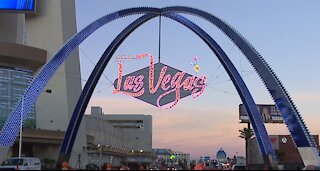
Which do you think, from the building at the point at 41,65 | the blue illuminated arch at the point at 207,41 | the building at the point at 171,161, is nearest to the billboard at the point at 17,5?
the building at the point at 41,65

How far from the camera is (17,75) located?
2844 inches

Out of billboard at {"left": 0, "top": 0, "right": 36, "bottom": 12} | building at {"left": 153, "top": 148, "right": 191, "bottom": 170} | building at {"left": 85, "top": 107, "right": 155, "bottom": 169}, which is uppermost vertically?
billboard at {"left": 0, "top": 0, "right": 36, "bottom": 12}

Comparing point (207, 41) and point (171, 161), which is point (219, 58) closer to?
point (207, 41)

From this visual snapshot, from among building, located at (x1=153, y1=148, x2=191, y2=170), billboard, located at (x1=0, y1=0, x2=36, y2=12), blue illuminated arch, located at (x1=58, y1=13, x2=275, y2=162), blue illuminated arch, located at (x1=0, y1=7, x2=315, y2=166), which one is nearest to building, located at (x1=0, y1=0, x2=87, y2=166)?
billboard, located at (x1=0, y1=0, x2=36, y2=12)

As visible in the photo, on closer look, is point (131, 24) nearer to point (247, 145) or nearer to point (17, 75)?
point (17, 75)

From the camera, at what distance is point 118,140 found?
366 ft

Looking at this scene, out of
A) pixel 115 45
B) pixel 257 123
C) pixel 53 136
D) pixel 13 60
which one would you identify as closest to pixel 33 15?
pixel 13 60

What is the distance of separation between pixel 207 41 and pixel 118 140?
64.0m

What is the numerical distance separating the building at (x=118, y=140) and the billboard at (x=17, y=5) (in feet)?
72.5

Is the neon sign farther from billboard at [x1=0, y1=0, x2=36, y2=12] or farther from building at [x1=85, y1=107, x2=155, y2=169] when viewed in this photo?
billboard at [x1=0, y1=0, x2=36, y2=12]

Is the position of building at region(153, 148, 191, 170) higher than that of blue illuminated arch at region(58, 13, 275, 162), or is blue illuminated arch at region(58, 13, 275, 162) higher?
blue illuminated arch at region(58, 13, 275, 162)

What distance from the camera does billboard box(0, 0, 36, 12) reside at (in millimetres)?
65625

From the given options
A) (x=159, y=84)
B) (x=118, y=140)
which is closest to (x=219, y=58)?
(x=159, y=84)

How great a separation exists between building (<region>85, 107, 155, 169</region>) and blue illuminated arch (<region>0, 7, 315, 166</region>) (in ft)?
39.1
